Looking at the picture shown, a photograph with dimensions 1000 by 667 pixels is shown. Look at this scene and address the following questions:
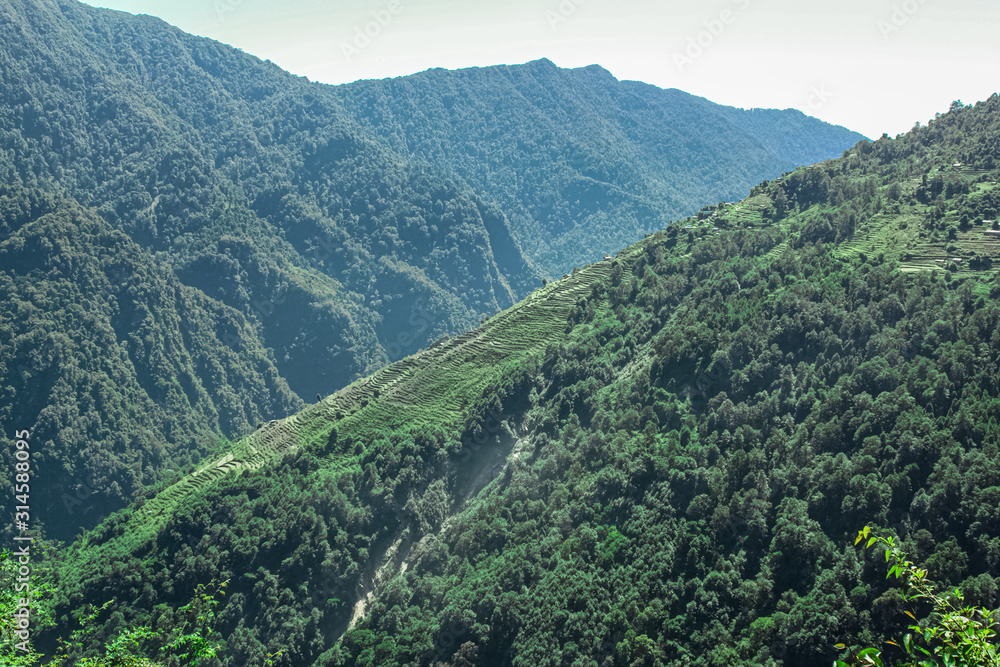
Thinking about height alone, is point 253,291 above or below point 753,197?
Result: below

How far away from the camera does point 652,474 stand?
200ft

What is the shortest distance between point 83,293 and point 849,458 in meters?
144

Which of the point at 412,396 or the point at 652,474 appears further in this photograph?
the point at 412,396

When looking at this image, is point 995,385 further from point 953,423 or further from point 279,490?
point 279,490

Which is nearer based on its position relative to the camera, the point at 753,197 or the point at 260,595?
the point at 260,595

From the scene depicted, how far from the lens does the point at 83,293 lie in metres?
138

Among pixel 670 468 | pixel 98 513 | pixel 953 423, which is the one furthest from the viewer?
pixel 98 513

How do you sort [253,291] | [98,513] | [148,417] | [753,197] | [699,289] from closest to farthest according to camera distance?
[699,289]
[753,197]
[98,513]
[148,417]
[253,291]

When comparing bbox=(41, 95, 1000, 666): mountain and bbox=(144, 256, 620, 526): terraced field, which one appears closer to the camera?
bbox=(41, 95, 1000, 666): mountain

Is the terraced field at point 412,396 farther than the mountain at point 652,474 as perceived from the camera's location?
Yes

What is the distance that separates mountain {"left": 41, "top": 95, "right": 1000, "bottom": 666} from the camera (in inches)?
1884

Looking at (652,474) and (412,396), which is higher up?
(412,396)

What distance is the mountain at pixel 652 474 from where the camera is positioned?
157 feet

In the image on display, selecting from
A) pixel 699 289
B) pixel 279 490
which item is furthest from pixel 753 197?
pixel 279 490
